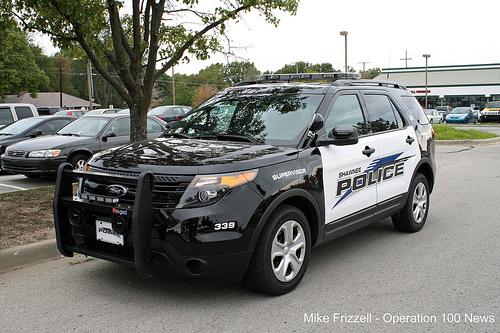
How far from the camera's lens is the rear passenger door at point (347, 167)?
5.05m

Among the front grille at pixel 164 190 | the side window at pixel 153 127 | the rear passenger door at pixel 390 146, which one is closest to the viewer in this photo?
the front grille at pixel 164 190

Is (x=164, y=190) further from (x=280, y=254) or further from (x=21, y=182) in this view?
(x=21, y=182)

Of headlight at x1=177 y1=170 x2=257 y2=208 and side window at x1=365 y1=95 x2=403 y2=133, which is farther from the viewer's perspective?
side window at x1=365 y1=95 x2=403 y2=133

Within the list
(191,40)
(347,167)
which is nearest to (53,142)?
(191,40)

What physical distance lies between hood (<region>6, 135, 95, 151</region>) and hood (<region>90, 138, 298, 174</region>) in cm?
655

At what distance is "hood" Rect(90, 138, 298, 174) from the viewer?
13.7ft

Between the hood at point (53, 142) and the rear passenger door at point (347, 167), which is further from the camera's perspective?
the hood at point (53, 142)

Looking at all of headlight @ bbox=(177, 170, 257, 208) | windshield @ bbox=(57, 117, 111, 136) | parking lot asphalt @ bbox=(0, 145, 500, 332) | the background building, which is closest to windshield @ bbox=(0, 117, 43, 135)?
windshield @ bbox=(57, 117, 111, 136)

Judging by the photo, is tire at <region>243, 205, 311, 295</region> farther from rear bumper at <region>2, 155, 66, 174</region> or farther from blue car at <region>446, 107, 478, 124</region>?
blue car at <region>446, 107, 478, 124</region>

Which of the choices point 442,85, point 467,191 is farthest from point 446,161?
point 442,85

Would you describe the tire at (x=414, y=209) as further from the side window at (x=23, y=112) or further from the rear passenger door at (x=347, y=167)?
the side window at (x=23, y=112)

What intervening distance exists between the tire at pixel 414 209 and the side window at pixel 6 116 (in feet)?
40.8

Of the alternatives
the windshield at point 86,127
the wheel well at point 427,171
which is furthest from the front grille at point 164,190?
the windshield at point 86,127

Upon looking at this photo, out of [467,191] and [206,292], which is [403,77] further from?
[206,292]
